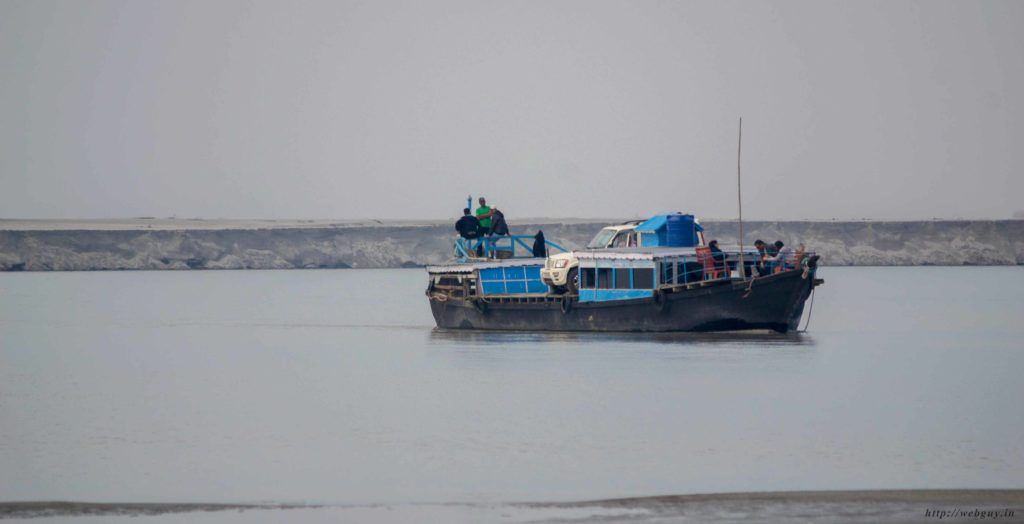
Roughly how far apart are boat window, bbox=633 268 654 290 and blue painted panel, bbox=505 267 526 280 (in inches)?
262

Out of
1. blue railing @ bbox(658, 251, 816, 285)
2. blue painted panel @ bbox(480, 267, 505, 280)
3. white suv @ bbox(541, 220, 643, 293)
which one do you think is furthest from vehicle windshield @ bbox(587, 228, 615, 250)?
blue painted panel @ bbox(480, 267, 505, 280)

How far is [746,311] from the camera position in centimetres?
5103

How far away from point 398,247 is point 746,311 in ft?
430

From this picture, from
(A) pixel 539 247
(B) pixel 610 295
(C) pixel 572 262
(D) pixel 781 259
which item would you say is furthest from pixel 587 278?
(A) pixel 539 247

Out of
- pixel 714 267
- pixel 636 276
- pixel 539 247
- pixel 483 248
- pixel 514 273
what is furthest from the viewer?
pixel 539 247

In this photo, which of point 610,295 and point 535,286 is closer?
point 610,295

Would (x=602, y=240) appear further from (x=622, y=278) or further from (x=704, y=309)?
(x=704, y=309)

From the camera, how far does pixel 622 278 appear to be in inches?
2098

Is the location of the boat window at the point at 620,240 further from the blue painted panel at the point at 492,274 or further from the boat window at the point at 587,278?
the blue painted panel at the point at 492,274

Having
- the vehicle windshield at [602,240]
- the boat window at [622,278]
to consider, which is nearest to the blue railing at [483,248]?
the vehicle windshield at [602,240]

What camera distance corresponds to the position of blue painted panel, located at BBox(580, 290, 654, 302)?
2074 inches

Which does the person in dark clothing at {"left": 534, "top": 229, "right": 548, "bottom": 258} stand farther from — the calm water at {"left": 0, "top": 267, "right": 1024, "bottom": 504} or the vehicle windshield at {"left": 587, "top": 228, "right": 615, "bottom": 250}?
the vehicle windshield at {"left": 587, "top": 228, "right": 615, "bottom": 250}

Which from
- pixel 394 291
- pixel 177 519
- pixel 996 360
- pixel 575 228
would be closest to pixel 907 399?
pixel 996 360

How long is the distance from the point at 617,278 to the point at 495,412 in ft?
63.2
